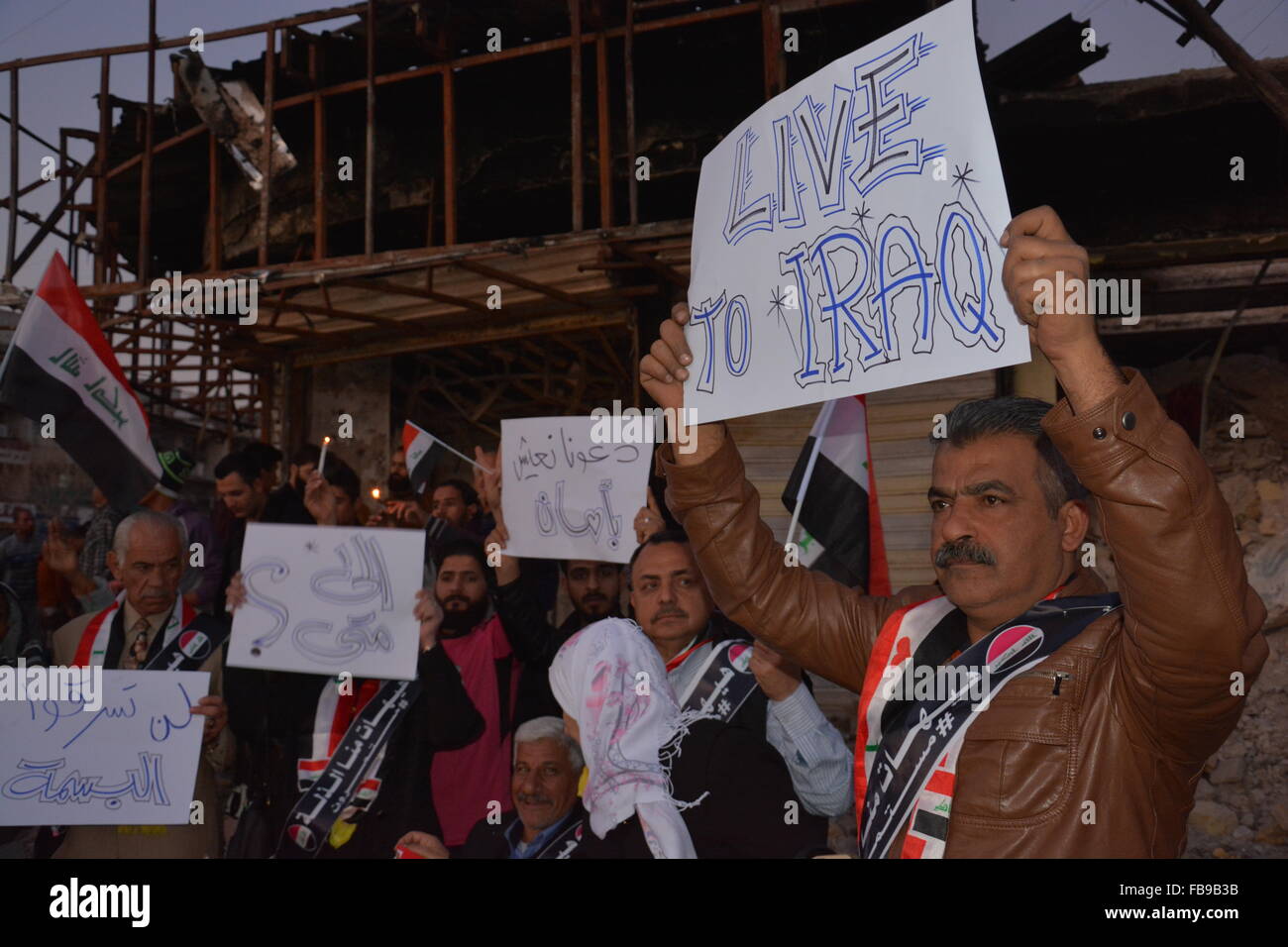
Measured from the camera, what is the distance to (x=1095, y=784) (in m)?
1.68

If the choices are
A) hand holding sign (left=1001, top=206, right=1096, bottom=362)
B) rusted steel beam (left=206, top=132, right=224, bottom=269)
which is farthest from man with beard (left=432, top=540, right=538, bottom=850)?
rusted steel beam (left=206, top=132, right=224, bottom=269)

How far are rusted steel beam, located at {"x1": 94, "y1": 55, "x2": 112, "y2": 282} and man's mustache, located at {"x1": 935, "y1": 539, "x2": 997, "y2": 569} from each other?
786cm

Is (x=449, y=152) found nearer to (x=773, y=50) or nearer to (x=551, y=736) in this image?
(x=773, y=50)

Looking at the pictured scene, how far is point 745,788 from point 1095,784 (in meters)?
1.29

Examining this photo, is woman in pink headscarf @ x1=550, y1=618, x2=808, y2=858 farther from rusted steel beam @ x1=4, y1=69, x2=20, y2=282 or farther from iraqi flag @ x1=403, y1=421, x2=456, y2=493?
rusted steel beam @ x1=4, y1=69, x2=20, y2=282

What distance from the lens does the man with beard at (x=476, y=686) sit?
3.75m

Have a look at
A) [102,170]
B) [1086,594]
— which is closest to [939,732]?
[1086,594]

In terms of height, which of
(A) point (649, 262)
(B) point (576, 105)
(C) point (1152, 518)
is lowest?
(C) point (1152, 518)

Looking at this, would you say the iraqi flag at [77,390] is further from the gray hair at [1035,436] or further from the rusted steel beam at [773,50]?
the rusted steel beam at [773,50]

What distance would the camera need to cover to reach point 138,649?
387 centimetres

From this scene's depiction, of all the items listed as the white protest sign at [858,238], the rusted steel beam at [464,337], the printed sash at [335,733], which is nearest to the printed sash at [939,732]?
the white protest sign at [858,238]

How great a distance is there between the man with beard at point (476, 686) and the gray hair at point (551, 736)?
0.29 m

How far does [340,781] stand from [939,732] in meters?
2.37

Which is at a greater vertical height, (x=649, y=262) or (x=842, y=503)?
(x=649, y=262)
